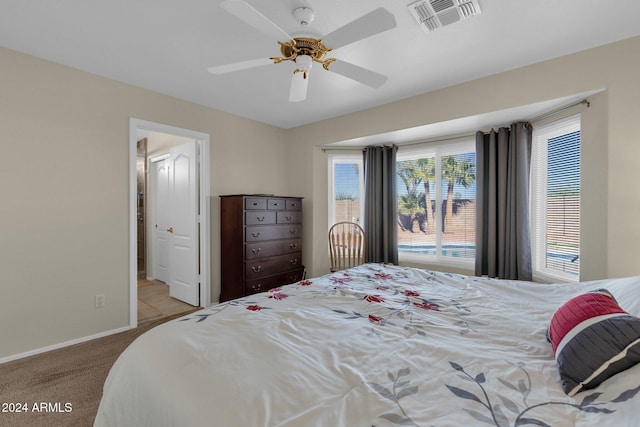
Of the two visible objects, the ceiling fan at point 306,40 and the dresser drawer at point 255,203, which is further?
the dresser drawer at point 255,203

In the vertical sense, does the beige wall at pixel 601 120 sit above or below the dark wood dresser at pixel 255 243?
above

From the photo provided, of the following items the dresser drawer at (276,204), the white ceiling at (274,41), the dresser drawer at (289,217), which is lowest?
the dresser drawer at (289,217)

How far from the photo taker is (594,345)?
92 centimetres

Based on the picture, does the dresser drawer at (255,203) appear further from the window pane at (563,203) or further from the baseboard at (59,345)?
the window pane at (563,203)

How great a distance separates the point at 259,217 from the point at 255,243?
1.05 ft

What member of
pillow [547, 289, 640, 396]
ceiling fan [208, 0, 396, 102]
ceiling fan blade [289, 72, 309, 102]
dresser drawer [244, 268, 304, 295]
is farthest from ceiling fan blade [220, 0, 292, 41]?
dresser drawer [244, 268, 304, 295]

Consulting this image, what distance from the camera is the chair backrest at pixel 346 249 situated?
3979 mm

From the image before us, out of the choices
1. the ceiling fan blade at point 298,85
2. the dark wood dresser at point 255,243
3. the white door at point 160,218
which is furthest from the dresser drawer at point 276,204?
the white door at point 160,218

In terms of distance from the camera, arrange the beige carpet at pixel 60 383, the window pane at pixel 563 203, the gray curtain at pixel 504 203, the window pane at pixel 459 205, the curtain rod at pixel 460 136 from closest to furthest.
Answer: the beige carpet at pixel 60 383, the curtain rod at pixel 460 136, the window pane at pixel 563 203, the gray curtain at pixel 504 203, the window pane at pixel 459 205

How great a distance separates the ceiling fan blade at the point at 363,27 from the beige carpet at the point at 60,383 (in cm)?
Result: 263

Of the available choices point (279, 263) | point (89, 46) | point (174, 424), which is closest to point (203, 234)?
point (279, 263)

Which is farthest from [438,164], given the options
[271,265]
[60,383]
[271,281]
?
[60,383]

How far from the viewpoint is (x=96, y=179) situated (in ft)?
9.02

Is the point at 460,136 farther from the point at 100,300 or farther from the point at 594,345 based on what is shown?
the point at 100,300
